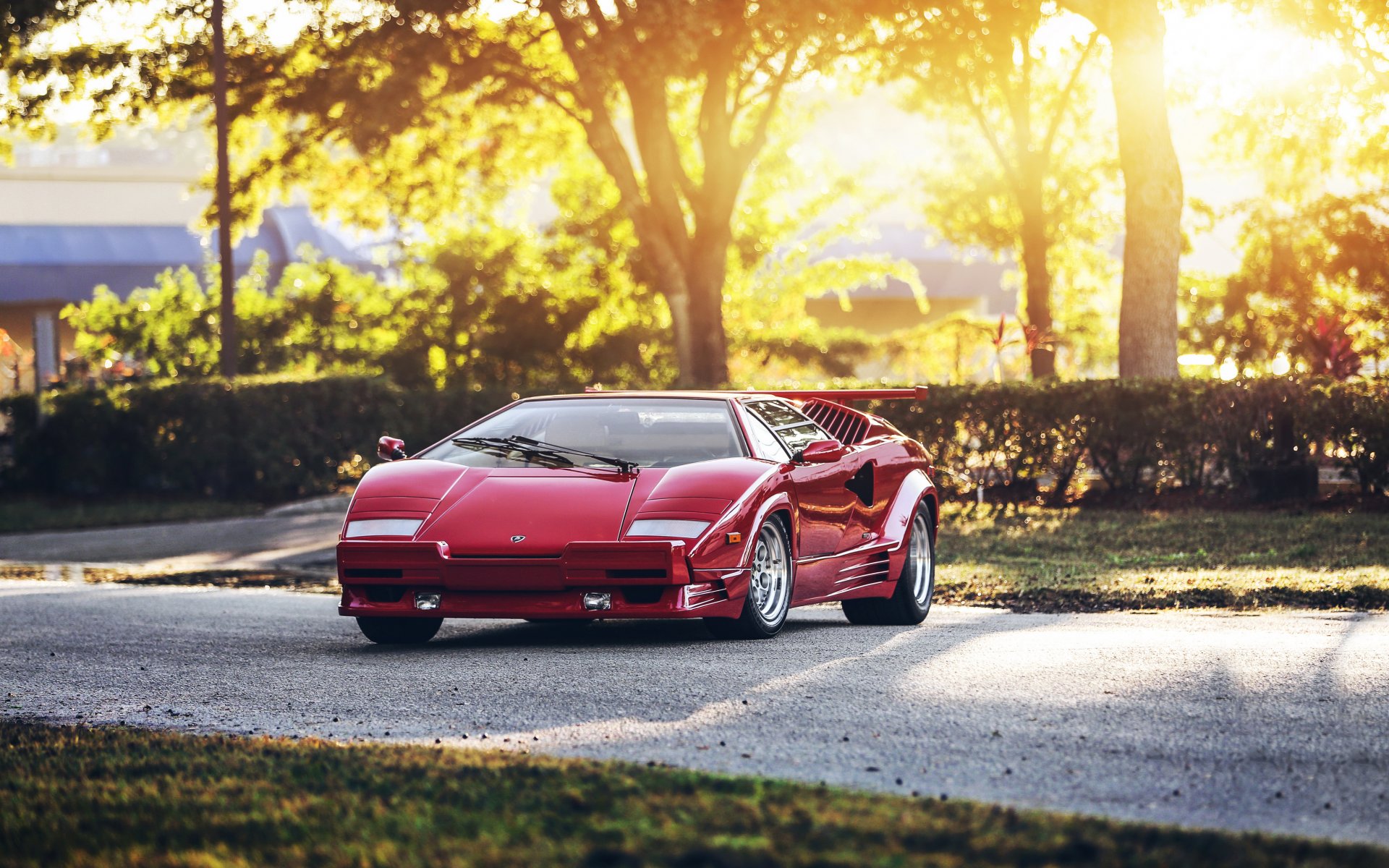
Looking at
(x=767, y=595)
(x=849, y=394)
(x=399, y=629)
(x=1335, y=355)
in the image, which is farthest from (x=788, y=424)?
(x=1335, y=355)

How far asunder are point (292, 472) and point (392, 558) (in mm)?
15733

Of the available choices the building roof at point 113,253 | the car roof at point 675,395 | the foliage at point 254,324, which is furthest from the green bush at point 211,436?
the building roof at point 113,253

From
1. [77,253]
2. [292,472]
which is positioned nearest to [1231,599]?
[292,472]

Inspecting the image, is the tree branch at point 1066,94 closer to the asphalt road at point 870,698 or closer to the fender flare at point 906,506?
the fender flare at point 906,506

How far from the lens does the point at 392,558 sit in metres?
9.09

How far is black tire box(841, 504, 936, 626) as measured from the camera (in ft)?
35.3

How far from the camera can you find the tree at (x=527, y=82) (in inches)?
1007

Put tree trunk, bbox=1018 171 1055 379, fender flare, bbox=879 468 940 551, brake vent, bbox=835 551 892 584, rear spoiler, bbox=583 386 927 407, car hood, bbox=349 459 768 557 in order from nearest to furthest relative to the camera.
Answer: car hood, bbox=349 459 768 557
brake vent, bbox=835 551 892 584
fender flare, bbox=879 468 940 551
rear spoiler, bbox=583 386 927 407
tree trunk, bbox=1018 171 1055 379

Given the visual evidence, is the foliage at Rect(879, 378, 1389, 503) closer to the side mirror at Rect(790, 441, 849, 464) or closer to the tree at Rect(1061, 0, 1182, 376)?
the tree at Rect(1061, 0, 1182, 376)

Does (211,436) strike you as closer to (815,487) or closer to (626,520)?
(815,487)

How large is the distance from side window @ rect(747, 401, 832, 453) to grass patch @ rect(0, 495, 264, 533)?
13.6 metres

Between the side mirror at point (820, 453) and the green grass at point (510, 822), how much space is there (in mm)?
4039

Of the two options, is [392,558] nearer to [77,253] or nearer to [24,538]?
[24,538]

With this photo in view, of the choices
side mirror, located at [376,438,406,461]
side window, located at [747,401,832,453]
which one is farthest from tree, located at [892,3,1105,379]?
side mirror, located at [376,438,406,461]
